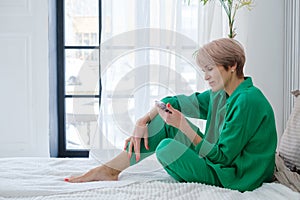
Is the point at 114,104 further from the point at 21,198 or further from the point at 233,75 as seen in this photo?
the point at 21,198

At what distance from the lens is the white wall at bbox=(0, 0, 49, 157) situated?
125 inches

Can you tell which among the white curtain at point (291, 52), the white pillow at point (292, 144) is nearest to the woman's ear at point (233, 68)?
the white pillow at point (292, 144)

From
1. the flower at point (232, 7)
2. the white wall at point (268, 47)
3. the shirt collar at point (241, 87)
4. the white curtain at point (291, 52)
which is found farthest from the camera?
the white wall at point (268, 47)

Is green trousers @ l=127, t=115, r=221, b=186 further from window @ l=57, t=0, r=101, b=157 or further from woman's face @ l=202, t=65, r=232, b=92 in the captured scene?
window @ l=57, t=0, r=101, b=157

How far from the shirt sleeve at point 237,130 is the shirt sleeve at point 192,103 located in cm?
37

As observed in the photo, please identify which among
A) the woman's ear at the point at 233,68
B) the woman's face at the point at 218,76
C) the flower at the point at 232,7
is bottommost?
the woman's face at the point at 218,76

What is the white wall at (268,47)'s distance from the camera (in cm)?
288

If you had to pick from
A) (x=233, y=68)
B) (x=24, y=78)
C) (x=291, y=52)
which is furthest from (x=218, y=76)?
(x=24, y=78)

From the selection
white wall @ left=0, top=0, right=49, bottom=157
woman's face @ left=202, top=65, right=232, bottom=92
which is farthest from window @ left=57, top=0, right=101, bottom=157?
woman's face @ left=202, top=65, right=232, bottom=92

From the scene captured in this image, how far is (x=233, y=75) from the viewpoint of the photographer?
6.31 feet

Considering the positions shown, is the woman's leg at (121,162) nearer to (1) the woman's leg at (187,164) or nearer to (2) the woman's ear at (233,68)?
(1) the woman's leg at (187,164)

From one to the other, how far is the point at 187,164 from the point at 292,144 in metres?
0.43

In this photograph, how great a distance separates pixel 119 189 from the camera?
5.43 ft

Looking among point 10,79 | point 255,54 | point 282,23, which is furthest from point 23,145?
point 282,23
